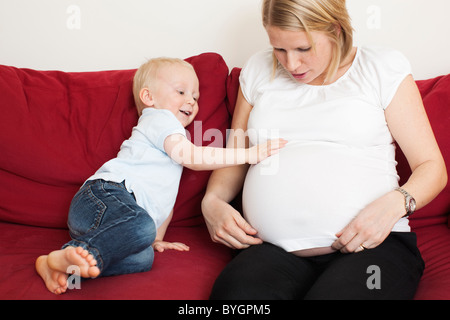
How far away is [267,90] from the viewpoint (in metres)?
1.62

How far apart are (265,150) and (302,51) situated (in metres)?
0.32

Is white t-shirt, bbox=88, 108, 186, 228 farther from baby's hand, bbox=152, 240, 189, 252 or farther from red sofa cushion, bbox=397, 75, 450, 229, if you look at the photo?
red sofa cushion, bbox=397, 75, 450, 229

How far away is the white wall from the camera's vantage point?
207cm

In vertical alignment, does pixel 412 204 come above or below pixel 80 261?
above

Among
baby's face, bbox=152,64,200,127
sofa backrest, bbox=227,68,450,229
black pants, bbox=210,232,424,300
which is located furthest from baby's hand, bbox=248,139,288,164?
sofa backrest, bbox=227,68,450,229

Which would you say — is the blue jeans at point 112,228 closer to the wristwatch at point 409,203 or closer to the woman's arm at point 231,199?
the woman's arm at point 231,199

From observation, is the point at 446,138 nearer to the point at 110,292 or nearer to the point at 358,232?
the point at 358,232

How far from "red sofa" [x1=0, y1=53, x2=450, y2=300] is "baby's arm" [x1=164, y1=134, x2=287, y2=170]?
0.24m

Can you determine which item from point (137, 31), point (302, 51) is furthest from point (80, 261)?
point (137, 31)

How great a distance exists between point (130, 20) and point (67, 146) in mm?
740

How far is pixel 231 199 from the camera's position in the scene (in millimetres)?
1662

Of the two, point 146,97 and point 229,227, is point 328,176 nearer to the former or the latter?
point 229,227

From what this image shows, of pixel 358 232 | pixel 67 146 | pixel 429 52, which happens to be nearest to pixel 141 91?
pixel 67 146

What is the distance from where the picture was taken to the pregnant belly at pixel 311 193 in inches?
51.6
